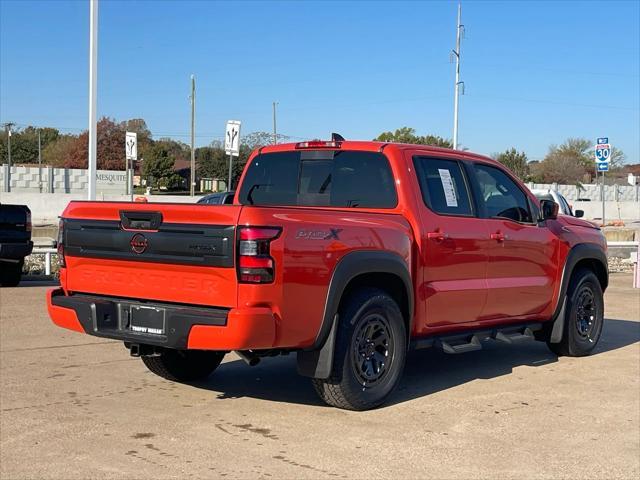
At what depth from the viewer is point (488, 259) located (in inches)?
279

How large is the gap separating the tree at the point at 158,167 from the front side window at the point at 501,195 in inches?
2570

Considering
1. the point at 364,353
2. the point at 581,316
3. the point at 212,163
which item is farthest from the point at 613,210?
the point at 364,353

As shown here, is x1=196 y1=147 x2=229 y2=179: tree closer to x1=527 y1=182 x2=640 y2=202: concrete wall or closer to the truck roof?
x1=527 y1=182 x2=640 y2=202: concrete wall

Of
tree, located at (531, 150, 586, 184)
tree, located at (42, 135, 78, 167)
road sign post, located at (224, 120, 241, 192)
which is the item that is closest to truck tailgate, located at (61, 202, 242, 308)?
road sign post, located at (224, 120, 241, 192)

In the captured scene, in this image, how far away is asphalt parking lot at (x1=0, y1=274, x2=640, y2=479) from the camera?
4.87 meters

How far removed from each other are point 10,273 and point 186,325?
8.97 m

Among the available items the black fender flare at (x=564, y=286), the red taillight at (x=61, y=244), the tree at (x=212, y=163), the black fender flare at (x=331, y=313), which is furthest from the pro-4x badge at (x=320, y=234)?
the tree at (x=212, y=163)

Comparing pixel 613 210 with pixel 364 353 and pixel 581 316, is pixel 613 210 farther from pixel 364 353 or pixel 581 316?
pixel 364 353

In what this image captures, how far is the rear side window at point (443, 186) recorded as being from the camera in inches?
265

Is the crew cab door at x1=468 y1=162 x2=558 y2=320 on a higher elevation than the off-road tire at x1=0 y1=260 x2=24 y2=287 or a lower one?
higher

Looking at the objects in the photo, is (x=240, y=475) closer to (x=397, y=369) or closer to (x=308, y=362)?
(x=308, y=362)

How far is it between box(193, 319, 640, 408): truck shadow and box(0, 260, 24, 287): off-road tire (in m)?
6.64

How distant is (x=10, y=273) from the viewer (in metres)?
13.2

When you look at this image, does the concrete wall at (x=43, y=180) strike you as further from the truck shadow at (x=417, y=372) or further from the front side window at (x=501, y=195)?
the front side window at (x=501, y=195)
